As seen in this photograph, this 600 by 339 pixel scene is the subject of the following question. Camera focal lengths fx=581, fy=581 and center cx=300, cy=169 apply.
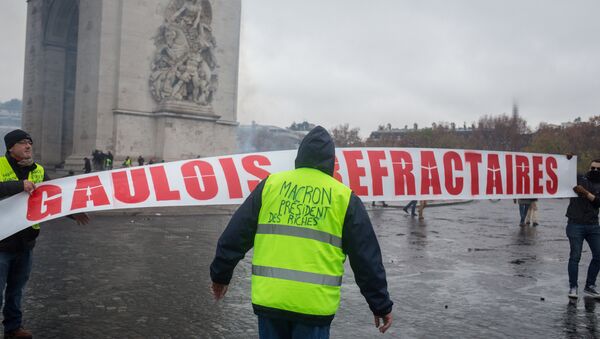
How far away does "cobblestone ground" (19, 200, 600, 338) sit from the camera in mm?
5922

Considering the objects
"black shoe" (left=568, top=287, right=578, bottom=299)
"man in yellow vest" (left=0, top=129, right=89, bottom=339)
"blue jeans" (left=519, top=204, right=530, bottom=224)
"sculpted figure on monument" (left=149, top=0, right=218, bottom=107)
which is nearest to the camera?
"man in yellow vest" (left=0, top=129, right=89, bottom=339)

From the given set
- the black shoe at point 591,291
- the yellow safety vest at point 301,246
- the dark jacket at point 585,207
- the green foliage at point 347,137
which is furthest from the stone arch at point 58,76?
the green foliage at point 347,137

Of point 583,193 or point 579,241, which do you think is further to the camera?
point 579,241

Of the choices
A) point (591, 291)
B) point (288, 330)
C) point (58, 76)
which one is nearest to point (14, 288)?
point (288, 330)

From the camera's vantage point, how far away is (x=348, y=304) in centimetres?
702

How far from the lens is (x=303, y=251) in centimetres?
326

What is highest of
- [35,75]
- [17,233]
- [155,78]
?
[35,75]

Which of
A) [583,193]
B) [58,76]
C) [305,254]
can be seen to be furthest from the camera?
[58,76]

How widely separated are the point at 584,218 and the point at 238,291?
4596mm

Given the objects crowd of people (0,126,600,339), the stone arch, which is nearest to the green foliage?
the stone arch

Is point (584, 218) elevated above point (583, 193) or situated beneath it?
situated beneath

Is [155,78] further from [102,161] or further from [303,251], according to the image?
[303,251]

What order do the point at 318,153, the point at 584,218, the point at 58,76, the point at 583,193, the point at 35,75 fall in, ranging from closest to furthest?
the point at 318,153
the point at 583,193
the point at 584,218
the point at 35,75
the point at 58,76

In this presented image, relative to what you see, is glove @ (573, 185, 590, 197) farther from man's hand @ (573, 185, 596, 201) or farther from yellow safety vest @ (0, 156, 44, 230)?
yellow safety vest @ (0, 156, 44, 230)
